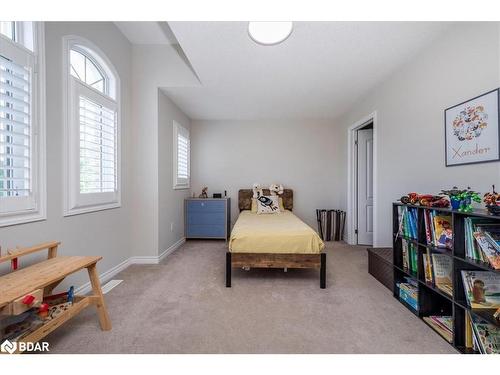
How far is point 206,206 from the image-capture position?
13.4 ft

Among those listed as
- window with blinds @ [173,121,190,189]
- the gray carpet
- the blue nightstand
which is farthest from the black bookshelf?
window with blinds @ [173,121,190,189]

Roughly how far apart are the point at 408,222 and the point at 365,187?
81.6 inches

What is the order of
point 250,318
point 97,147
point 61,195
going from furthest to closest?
point 97,147 → point 61,195 → point 250,318

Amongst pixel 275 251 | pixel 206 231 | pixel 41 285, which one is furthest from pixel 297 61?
pixel 206 231

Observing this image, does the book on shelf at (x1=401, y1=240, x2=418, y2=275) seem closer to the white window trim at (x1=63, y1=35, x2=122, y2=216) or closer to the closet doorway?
the closet doorway

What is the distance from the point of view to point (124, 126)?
9.12 feet

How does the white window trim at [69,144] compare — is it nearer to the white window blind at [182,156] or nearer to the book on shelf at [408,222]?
the white window blind at [182,156]

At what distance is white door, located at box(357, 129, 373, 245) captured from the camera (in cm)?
381

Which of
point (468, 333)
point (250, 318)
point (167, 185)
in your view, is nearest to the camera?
point (468, 333)

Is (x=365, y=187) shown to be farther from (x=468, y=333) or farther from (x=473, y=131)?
(x=468, y=333)

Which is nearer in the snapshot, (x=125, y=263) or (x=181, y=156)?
(x=125, y=263)

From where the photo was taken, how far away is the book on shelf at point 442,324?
147 centimetres

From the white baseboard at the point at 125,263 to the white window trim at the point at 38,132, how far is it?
833 mm

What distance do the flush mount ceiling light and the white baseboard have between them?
9.10ft
